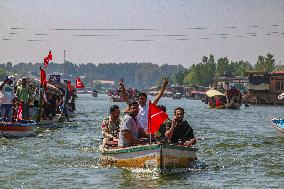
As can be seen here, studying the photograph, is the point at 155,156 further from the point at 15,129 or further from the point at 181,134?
the point at 15,129

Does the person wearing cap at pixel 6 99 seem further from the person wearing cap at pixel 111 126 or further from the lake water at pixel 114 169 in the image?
the person wearing cap at pixel 111 126

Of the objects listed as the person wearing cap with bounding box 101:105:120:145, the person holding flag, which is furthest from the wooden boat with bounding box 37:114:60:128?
the person holding flag

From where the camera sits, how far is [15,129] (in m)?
28.5

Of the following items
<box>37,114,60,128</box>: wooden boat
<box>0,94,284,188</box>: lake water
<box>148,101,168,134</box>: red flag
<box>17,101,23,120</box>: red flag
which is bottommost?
<box>0,94,284,188</box>: lake water

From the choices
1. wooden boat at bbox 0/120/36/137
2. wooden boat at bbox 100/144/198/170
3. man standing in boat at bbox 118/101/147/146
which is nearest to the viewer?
wooden boat at bbox 100/144/198/170

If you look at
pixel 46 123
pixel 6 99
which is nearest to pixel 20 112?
pixel 6 99

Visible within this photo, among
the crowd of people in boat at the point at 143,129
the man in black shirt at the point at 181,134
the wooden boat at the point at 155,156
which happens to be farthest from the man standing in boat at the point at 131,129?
the man in black shirt at the point at 181,134

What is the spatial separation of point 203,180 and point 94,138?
1550 cm

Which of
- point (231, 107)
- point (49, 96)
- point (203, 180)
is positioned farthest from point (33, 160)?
point (231, 107)

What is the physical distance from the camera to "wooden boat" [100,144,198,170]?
1759cm

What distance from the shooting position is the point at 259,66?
177 metres

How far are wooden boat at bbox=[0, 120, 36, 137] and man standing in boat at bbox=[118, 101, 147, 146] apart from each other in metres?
10.5

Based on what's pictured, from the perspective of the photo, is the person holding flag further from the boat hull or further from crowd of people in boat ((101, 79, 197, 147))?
the boat hull

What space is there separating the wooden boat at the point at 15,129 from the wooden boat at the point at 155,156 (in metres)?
10.2
